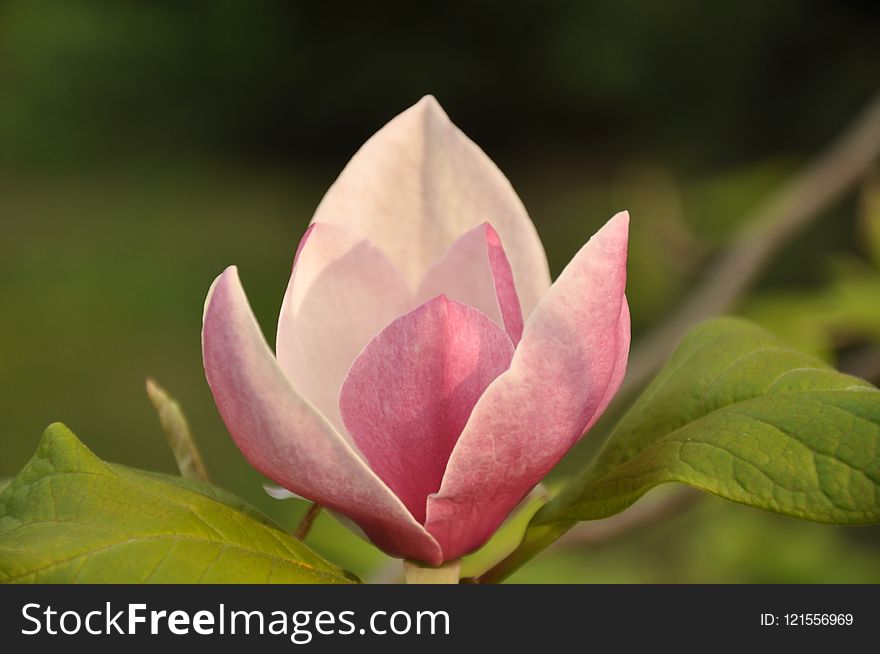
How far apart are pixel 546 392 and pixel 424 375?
5cm

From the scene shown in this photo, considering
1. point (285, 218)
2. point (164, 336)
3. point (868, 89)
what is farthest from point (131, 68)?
point (868, 89)

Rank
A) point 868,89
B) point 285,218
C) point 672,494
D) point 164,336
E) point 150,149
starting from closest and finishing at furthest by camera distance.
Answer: point 672,494 → point 164,336 → point 868,89 → point 285,218 → point 150,149

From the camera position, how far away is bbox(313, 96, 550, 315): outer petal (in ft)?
1.96

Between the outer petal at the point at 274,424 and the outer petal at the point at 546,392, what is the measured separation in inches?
1.2

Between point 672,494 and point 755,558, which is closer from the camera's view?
point 672,494

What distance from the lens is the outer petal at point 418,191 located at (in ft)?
1.96

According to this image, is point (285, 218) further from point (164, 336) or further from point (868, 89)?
point (868, 89)

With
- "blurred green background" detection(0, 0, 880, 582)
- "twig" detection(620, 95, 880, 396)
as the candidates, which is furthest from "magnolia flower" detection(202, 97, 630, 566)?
"blurred green background" detection(0, 0, 880, 582)

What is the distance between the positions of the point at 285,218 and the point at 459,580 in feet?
20.1

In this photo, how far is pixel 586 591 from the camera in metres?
0.51

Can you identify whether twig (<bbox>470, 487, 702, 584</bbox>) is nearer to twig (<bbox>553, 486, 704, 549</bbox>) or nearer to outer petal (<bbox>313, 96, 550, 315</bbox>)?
twig (<bbox>553, 486, 704, 549</bbox>)

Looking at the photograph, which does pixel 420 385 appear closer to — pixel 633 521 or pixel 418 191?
pixel 418 191

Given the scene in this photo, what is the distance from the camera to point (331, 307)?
1.84ft

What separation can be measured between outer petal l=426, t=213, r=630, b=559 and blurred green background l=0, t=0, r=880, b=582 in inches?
49.7
